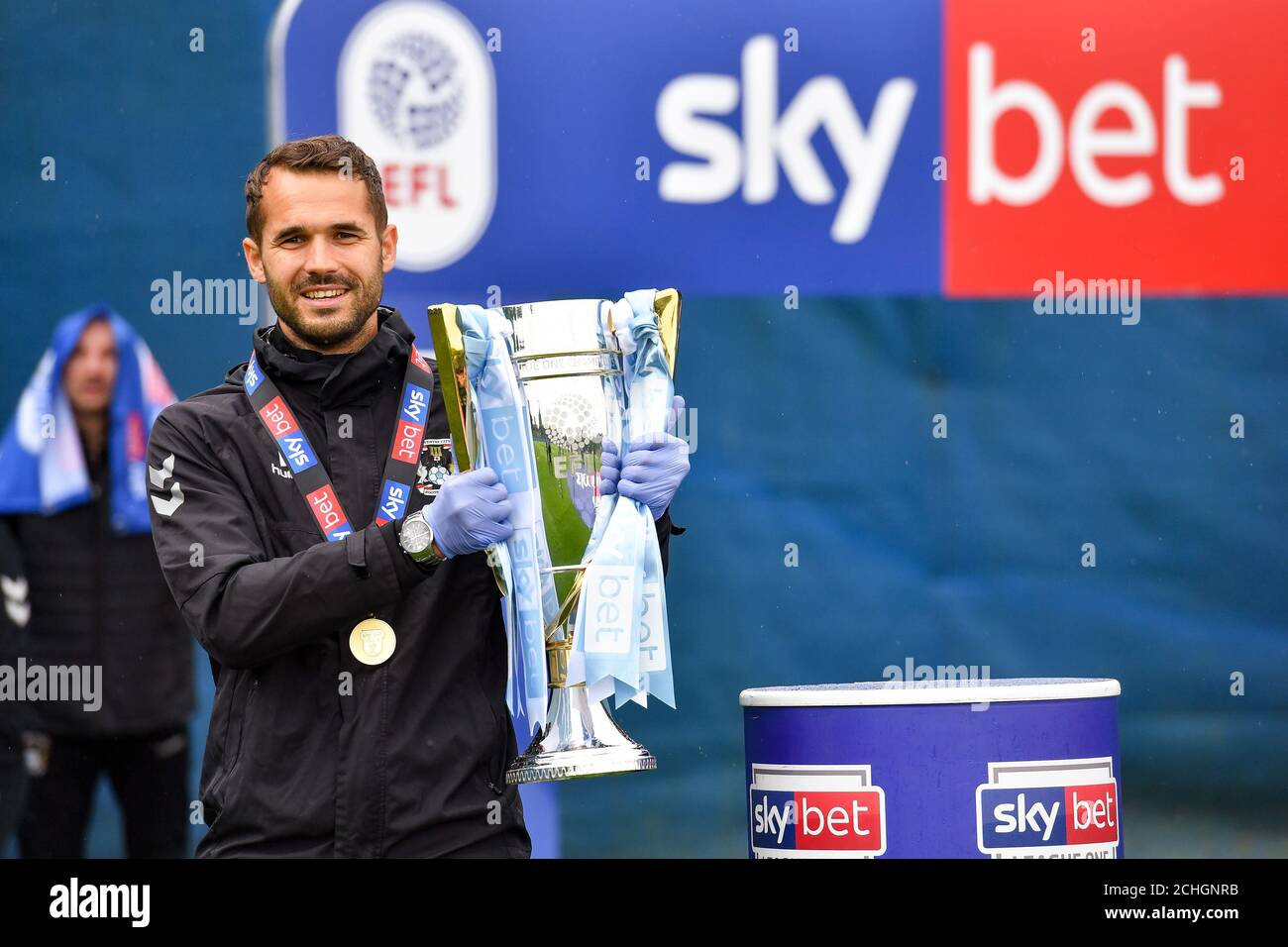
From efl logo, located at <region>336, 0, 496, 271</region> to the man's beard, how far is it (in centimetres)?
121

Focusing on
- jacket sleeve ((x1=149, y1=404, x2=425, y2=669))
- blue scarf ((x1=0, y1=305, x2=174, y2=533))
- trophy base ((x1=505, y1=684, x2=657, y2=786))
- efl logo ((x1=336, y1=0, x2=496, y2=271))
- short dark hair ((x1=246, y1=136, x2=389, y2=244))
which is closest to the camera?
jacket sleeve ((x1=149, y1=404, x2=425, y2=669))

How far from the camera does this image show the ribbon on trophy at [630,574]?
99.2 inches

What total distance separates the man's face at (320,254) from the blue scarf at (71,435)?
1381mm

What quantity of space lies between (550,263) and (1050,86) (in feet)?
3.85

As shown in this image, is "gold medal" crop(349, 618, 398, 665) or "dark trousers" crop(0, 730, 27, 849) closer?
"gold medal" crop(349, 618, 398, 665)

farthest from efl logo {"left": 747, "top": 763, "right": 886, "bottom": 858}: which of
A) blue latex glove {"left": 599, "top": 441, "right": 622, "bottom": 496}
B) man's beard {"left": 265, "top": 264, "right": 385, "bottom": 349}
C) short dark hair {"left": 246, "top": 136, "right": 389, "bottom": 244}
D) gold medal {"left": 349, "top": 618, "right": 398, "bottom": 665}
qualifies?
short dark hair {"left": 246, "top": 136, "right": 389, "bottom": 244}

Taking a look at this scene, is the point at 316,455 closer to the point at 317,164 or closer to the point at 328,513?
the point at 328,513

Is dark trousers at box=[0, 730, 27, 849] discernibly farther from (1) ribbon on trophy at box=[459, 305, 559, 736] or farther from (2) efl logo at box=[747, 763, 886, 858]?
(2) efl logo at box=[747, 763, 886, 858]

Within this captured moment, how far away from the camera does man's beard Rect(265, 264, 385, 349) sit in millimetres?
2535

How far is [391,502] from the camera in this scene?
2480mm

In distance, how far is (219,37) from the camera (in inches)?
151

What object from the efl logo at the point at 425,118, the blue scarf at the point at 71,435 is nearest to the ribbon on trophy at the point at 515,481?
the efl logo at the point at 425,118

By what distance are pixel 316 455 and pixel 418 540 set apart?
27cm

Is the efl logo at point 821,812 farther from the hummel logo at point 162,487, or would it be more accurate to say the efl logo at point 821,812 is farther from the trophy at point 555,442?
the hummel logo at point 162,487
